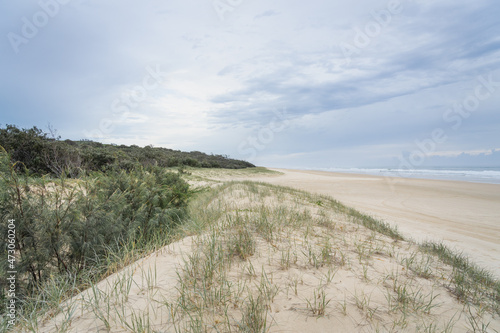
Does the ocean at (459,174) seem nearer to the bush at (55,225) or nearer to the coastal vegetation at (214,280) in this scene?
the coastal vegetation at (214,280)

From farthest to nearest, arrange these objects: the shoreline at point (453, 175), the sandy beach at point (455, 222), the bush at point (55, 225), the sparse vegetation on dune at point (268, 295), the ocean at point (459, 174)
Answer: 1. the ocean at point (459, 174)
2. the shoreline at point (453, 175)
3. the sandy beach at point (455, 222)
4. the bush at point (55, 225)
5. the sparse vegetation on dune at point (268, 295)

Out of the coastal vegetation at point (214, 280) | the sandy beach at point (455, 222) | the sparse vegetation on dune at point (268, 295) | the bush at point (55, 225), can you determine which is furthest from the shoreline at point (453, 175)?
the bush at point (55, 225)

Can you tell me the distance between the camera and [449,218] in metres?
9.87

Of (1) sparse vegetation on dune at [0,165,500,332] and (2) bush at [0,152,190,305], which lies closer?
(1) sparse vegetation on dune at [0,165,500,332]

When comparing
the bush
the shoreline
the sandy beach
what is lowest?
the sandy beach

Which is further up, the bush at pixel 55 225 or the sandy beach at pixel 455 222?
the bush at pixel 55 225

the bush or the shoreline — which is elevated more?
the bush

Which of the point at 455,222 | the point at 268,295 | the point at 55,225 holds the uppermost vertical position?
the point at 55,225

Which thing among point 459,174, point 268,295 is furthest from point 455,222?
point 459,174

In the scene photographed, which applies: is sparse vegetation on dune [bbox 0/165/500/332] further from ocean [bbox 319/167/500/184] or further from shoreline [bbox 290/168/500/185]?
ocean [bbox 319/167/500/184]

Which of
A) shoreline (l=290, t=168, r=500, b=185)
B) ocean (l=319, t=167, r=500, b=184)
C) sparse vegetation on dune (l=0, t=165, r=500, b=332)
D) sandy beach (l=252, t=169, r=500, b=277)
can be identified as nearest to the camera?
sparse vegetation on dune (l=0, t=165, r=500, b=332)

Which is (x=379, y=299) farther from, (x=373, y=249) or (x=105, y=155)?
(x=105, y=155)

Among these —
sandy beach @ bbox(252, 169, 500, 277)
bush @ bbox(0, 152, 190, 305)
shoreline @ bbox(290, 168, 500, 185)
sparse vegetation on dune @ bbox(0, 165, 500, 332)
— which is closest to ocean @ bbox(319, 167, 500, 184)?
shoreline @ bbox(290, 168, 500, 185)

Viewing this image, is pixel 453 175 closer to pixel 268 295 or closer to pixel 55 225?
pixel 268 295
